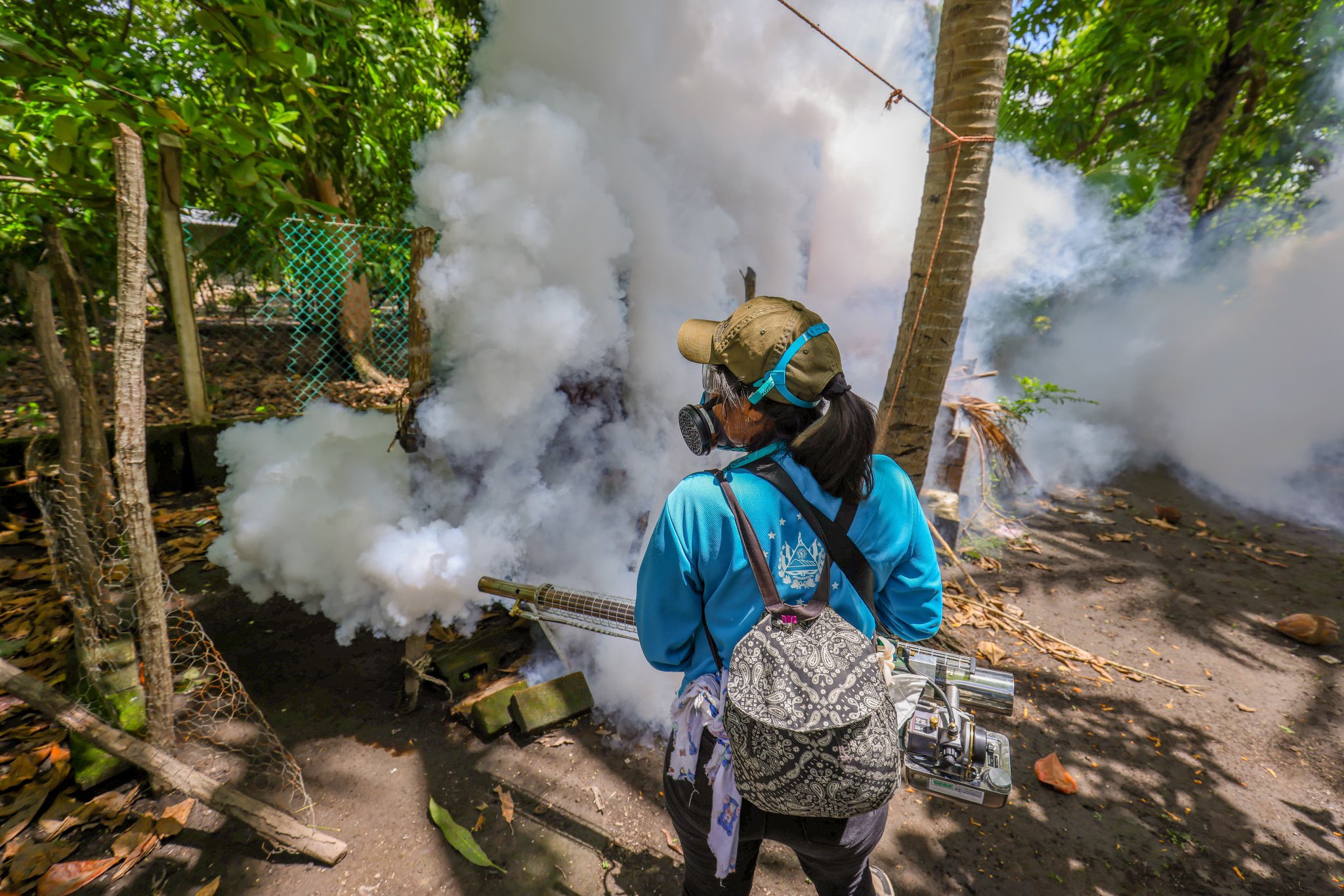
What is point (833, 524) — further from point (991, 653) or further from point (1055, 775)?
point (991, 653)

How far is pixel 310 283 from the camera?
218 inches

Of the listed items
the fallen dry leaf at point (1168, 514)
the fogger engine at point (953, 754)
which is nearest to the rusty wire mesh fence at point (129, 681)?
the fogger engine at point (953, 754)

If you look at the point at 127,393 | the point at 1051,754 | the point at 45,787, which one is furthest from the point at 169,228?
the point at 1051,754

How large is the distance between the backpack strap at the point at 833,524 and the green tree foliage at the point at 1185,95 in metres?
6.89

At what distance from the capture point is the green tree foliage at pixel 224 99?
2.72 metres

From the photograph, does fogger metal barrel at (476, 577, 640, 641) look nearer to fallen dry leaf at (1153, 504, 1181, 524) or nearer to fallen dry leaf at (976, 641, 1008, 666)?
fallen dry leaf at (976, 641, 1008, 666)

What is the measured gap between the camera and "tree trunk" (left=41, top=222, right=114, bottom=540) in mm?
3023

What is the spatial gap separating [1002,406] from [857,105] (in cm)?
351

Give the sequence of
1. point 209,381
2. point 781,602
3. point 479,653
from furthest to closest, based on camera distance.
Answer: point 209,381
point 479,653
point 781,602

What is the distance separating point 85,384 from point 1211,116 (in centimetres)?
1215

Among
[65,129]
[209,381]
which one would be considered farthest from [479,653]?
[209,381]

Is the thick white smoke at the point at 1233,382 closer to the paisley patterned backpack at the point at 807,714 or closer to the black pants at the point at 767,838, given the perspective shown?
the black pants at the point at 767,838

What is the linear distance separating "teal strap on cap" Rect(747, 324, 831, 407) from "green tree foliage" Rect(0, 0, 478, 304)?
2701mm

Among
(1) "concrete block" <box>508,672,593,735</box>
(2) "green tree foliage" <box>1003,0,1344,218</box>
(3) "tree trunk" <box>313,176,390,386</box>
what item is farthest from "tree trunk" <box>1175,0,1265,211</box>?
(3) "tree trunk" <box>313,176,390,386</box>
